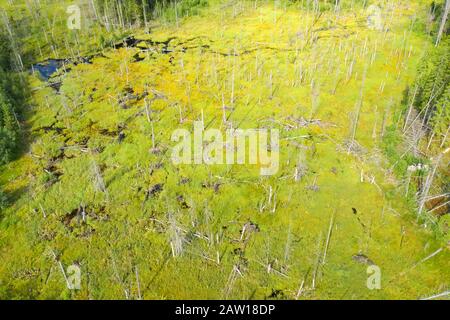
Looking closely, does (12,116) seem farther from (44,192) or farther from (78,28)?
(78,28)

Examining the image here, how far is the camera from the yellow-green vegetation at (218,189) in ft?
63.9

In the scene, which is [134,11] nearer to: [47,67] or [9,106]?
[47,67]

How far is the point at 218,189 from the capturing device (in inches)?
970

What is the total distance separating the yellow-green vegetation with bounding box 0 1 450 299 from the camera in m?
19.5

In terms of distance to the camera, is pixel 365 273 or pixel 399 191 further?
pixel 399 191

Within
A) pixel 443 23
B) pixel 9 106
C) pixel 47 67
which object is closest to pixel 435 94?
pixel 443 23

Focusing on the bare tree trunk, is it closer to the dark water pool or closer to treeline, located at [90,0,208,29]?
treeline, located at [90,0,208,29]

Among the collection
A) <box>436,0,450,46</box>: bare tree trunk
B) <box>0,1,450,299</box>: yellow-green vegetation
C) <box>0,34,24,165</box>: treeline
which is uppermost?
<box>436,0,450,46</box>: bare tree trunk

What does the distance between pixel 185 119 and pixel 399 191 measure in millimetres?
17708

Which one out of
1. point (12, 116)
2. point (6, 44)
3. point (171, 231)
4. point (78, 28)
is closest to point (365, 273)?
point (171, 231)

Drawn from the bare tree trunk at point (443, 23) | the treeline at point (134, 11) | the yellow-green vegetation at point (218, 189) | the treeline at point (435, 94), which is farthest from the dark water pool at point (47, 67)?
the bare tree trunk at point (443, 23)

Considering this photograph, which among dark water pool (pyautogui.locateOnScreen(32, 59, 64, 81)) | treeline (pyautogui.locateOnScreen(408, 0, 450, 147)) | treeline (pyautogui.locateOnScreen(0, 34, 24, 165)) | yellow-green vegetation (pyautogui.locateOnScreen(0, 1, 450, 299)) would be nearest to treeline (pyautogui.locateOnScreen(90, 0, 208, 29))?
dark water pool (pyautogui.locateOnScreen(32, 59, 64, 81))

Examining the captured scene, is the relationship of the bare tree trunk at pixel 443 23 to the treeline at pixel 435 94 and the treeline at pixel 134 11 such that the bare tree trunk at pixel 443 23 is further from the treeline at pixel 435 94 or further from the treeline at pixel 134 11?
the treeline at pixel 134 11

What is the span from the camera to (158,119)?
31.5 m
